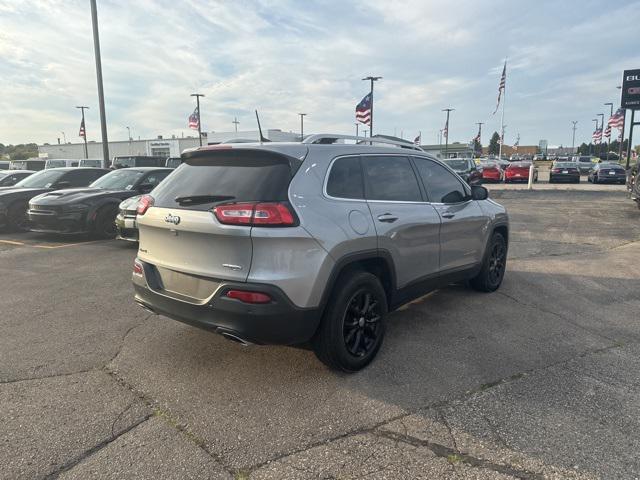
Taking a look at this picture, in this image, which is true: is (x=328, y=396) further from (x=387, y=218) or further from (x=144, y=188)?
(x=144, y=188)

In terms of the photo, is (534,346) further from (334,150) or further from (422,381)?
(334,150)

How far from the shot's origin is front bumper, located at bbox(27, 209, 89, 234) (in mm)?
8938

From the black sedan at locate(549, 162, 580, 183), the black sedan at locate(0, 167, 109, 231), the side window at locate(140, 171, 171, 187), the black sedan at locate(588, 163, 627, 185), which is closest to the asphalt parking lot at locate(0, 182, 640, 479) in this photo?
the side window at locate(140, 171, 171, 187)

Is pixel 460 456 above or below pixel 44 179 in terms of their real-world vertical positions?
below

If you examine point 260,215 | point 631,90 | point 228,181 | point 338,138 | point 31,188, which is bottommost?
point 31,188

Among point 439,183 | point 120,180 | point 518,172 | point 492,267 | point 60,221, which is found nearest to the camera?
point 439,183

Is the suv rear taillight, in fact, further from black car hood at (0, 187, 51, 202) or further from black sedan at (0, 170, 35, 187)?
black sedan at (0, 170, 35, 187)

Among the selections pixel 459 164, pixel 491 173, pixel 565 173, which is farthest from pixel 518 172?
pixel 459 164

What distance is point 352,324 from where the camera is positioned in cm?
352

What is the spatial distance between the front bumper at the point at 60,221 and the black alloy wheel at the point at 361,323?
293 inches

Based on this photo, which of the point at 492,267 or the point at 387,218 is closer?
the point at 387,218

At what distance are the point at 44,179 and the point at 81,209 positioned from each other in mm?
3263

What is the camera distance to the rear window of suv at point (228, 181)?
3078 millimetres

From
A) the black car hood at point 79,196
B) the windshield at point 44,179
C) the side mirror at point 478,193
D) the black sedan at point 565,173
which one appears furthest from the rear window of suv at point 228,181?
the black sedan at point 565,173
